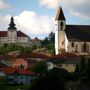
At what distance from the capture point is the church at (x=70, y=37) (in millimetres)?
109312

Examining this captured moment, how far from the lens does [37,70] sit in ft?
252

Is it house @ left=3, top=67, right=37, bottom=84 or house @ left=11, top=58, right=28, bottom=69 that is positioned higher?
house @ left=11, top=58, right=28, bottom=69

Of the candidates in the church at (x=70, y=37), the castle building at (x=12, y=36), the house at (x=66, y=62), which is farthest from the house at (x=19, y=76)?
the castle building at (x=12, y=36)

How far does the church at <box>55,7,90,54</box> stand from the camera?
109312mm

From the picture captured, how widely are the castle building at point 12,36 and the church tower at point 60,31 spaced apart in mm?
51335

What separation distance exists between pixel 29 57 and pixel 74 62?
14288 millimetres

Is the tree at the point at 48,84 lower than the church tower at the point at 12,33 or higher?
lower

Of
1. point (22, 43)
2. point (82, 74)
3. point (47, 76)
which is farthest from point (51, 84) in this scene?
point (22, 43)

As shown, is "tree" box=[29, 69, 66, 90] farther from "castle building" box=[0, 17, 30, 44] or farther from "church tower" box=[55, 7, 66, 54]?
"castle building" box=[0, 17, 30, 44]

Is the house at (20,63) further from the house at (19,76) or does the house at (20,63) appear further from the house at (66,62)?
the house at (19,76)

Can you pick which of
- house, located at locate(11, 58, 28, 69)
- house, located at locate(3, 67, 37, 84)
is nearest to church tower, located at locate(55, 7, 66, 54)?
house, located at locate(11, 58, 28, 69)

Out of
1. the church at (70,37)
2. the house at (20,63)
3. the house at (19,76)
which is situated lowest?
→ the house at (19,76)

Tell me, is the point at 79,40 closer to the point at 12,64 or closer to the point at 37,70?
the point at 12,64

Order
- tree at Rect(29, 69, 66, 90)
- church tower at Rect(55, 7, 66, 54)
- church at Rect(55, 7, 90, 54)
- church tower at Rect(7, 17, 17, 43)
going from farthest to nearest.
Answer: church tower at Rect(7, 17, 17, 43), church tower at Rect(55, 7, 66, 54), church at Rect(55, 7, 90, 54), tree at Rect(29, 69, 66, 90)
